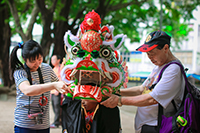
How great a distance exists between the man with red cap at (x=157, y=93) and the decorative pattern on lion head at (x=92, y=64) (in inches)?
7.2

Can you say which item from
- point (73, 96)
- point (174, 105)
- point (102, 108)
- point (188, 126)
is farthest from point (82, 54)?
point (188, 126)

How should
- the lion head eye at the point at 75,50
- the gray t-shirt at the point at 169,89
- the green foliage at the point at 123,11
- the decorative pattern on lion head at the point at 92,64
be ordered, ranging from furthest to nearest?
the green foliage at the point at 123,11 → the lion head eye at the point at 75,50 → the decorative pattern on lion head at the point at 92,64 → the gray t-shirt at the point at 169,89

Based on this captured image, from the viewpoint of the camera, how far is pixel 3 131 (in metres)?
4.65

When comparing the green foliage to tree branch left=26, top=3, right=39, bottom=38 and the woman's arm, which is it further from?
the woman's arm

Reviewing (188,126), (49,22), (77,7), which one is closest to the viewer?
(188,126)

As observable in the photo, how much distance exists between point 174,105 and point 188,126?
25 cm

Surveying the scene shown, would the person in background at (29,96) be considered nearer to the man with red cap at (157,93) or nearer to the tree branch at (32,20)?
the man with red cap at (157,93)

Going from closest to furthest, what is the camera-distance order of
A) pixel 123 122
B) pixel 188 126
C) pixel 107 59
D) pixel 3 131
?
pixel 188 126 → pixel 107 59 → pixel 3 131 → pixel 123 122

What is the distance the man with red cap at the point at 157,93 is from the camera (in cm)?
196

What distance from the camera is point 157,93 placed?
6.43 ft

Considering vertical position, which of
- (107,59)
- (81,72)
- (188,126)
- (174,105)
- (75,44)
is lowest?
(188,126)

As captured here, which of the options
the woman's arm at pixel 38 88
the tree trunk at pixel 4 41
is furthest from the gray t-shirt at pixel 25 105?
the tree trunk at pixel 4 41

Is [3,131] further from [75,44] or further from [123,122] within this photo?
[75,44]

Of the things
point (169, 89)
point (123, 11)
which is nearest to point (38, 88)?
point (169, 89)
